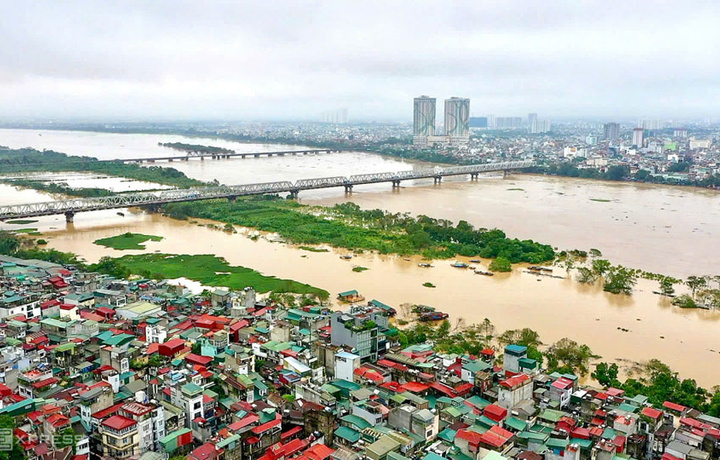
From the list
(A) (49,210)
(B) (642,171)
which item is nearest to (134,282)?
(A) (49,210)

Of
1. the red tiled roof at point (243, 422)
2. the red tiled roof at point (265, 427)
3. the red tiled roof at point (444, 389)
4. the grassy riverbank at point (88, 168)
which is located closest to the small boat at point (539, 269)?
the red tiled roof at point (444, 389)

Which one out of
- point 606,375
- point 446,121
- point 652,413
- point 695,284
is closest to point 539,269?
point 695,284

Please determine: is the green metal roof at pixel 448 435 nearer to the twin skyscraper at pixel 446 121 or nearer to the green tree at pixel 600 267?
the green tree at pixel 600 267

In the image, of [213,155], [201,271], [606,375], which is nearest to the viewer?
[606,375]

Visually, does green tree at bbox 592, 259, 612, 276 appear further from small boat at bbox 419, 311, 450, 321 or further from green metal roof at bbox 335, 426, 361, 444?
green metal roof at bbox 335, 426, 361, 444

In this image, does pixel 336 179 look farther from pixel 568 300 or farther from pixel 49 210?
pixel 568 300

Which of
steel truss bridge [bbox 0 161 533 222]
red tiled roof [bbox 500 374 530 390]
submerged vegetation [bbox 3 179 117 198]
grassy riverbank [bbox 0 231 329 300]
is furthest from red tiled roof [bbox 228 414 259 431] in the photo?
submerged vegetation [bbox 3 179 117 198]

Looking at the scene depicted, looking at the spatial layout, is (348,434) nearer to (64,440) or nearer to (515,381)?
(515,381)
